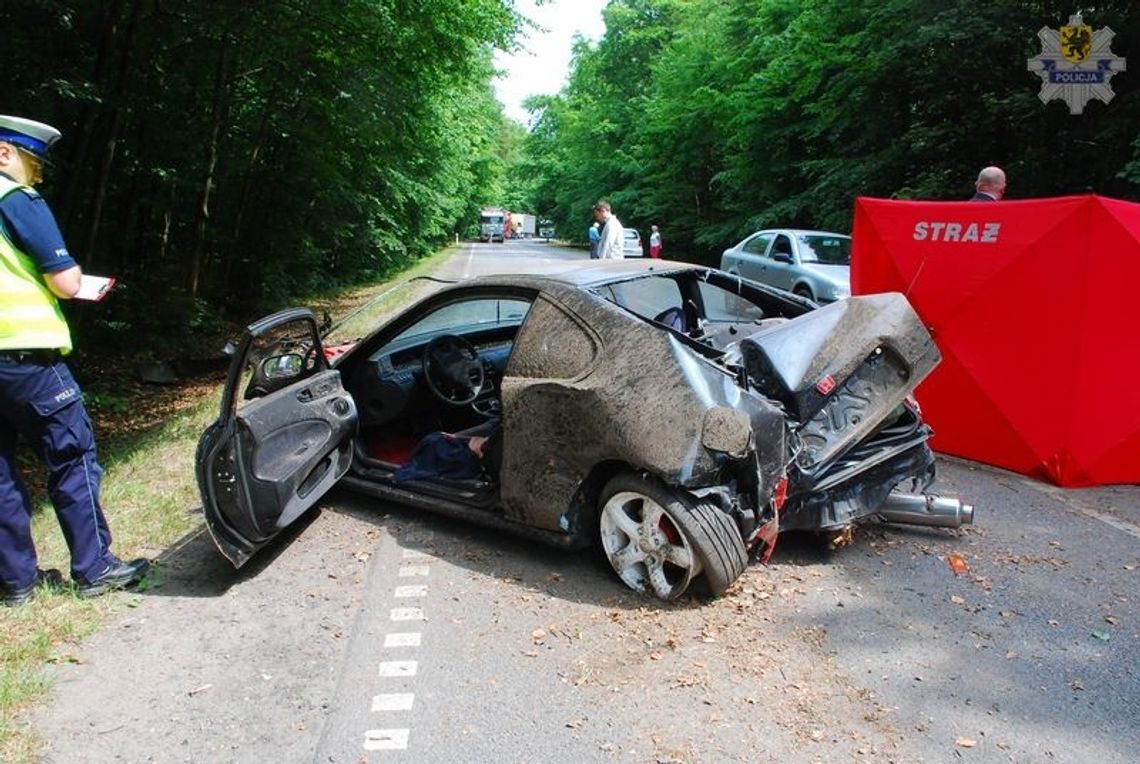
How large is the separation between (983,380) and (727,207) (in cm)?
1965

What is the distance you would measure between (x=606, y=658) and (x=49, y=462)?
2.66 metres

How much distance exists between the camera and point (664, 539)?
12.4 ft

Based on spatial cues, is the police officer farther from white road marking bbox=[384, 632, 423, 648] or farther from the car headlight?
the car headlight

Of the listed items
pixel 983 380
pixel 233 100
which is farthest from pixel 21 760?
pixel 233 100

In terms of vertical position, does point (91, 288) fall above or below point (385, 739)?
above

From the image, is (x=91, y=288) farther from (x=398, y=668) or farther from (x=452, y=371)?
(x=398, y=668)

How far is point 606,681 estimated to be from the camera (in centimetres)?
329

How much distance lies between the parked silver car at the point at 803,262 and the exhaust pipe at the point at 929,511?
7997 mm

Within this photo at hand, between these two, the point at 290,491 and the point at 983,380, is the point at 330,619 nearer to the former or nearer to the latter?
the point at 290,491

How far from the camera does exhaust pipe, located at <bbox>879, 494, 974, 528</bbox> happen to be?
14.6 ft

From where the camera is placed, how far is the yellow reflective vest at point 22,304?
11.9ft

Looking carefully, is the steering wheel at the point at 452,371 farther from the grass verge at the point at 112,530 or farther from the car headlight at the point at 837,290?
the car headlight at the point at 837,290

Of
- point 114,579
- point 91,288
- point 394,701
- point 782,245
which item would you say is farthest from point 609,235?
point 394,701

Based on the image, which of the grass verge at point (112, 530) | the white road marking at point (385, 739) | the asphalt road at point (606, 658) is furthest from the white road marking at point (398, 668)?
the grass verge at point (112, 530)
